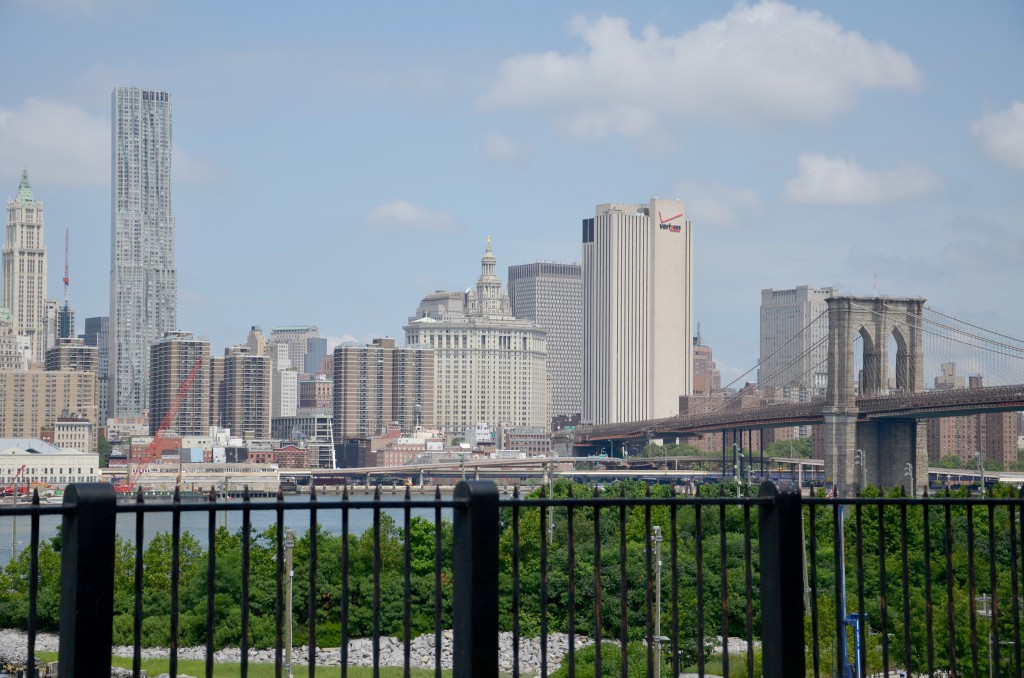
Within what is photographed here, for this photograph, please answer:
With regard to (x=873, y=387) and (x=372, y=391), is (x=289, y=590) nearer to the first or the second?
(x=873, y=387)

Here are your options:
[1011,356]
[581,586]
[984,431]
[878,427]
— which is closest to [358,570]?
[581,586]

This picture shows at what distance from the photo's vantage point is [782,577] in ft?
16.5

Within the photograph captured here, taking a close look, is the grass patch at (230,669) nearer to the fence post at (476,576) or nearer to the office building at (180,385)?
the fence post at (476,576)

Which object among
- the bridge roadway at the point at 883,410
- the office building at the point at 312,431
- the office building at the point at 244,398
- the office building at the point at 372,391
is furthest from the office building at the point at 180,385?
the bridge roadway at the point at 883,410

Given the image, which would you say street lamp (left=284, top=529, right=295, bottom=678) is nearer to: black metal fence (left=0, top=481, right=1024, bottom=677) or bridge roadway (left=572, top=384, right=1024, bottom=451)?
black metal fence (left=0, top=481, right=1024, bottom=677)

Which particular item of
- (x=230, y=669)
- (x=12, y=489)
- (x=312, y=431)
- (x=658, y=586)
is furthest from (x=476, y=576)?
(x=312, y=431)

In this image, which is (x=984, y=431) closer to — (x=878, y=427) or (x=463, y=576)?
(x=878, y=427)

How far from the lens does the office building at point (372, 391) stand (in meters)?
190

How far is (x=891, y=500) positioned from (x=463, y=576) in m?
1.82

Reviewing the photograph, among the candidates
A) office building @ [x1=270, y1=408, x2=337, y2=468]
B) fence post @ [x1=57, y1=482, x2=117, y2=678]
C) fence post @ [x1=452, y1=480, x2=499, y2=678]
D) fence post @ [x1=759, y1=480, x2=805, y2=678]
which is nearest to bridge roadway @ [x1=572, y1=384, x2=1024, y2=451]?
fence post @ [x1=759, y1=480, x2=805, y2=678]

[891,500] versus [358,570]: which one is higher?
[891,500]

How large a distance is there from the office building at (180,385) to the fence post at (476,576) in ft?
625

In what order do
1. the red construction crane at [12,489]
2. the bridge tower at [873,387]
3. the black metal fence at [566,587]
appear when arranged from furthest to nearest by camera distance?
1. the bridge tower at [873,387]
2. the red construction crane at [12,489]
3. the black metal fence at [566,587]

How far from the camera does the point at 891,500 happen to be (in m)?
5.36
